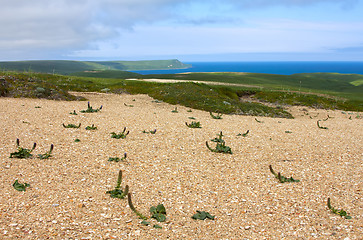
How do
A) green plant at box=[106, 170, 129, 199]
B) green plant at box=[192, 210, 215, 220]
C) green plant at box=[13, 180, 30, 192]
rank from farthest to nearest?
green plant at box=[106, 170, 129, 199], green plant at box=[13, 180, 30, 192], green plant at box=[192, 210, 215, 220]

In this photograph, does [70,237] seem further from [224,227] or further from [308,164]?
[308,164]

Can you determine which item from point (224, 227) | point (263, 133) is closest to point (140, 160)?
point (224, 227)

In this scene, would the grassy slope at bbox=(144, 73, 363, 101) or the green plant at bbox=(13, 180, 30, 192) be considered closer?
the green plant at bbox=(13, 180, 30, 192)

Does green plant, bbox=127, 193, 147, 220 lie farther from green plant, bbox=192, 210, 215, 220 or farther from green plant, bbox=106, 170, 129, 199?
green plant, bbox=192, 210, 215, 220

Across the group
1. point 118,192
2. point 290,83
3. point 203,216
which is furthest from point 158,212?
point 290,83

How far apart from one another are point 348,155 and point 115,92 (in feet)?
81.5

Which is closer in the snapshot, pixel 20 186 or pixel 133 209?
pixel 133 209

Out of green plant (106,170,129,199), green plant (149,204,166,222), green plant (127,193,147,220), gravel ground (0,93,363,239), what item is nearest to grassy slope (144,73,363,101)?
gravel ground (0,93,363,239)

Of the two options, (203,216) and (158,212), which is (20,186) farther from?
(203,216)

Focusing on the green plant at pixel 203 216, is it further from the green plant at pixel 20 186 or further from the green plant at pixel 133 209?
the green plant at pixel 20 186

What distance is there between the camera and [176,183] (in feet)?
28.7

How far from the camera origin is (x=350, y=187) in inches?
345

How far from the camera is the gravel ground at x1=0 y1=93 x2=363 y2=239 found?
6215 millimetres

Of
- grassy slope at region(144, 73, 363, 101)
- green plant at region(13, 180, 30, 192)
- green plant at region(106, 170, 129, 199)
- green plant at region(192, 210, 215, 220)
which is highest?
grassy slope at region(144, 73, 363, 101)
